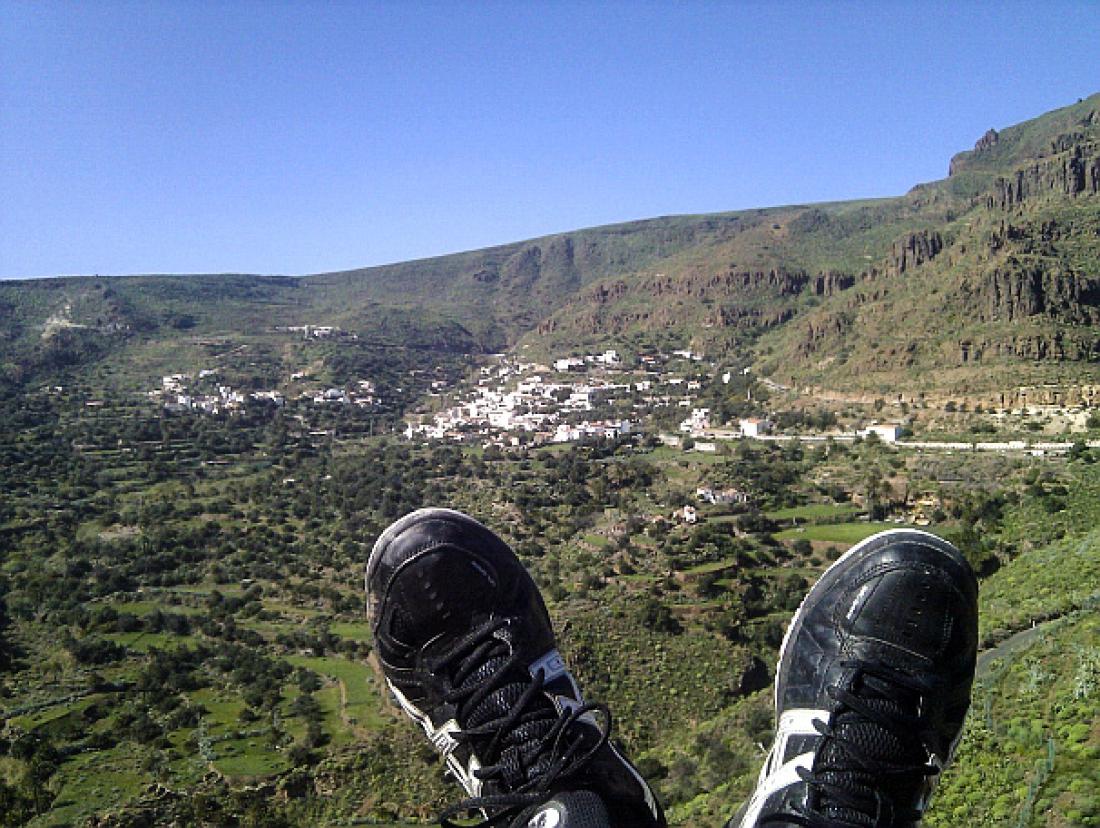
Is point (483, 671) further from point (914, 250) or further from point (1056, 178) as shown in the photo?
point (1056, 178)

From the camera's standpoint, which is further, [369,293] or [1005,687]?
[369,293]

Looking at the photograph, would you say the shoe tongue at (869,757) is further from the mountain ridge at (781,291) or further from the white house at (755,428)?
the white house at (755,428)

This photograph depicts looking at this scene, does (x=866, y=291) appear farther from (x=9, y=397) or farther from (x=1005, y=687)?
(x=9, y=397)

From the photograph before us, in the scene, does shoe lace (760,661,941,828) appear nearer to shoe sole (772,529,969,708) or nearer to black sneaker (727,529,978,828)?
black sneaker (727,529,978,828)

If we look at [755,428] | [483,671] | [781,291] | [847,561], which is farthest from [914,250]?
[483,671]

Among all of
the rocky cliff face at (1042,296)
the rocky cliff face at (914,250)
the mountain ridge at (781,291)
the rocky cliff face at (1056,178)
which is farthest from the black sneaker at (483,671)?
the rocky cliff face at (1056,178)

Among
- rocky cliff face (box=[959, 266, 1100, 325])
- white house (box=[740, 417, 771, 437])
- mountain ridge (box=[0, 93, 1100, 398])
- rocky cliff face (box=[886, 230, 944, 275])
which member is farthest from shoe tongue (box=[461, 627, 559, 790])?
rocky cliff face (box=[886, 230, 944, 275])

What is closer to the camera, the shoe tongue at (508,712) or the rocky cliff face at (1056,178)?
the shoe tongue at (508,712)

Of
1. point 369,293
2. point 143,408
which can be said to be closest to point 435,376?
point 143,408
